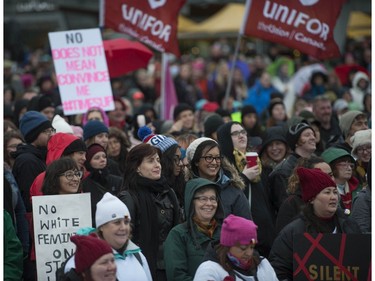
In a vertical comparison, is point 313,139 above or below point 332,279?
above

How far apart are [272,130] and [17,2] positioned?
26560 mm

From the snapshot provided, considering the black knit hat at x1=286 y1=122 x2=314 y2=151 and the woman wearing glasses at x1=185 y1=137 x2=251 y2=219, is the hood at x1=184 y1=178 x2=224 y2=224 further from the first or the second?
the black knit hat at x1=286 y1=122 x2=314 y2=151

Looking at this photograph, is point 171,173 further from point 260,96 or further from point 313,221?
point 260,96

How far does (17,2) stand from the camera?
3653cm

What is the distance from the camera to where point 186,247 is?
24.7 feet

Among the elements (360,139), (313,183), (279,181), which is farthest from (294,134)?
(313,183)

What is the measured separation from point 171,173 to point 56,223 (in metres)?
1.45

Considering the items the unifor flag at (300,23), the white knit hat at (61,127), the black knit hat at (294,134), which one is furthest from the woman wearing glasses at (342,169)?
the unifor flag at (300,23)

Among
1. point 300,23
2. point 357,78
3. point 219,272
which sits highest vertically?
point 300,23

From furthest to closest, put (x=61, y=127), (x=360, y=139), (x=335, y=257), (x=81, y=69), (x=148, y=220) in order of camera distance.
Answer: (x=81, y=69)
(x=61, y=127)
(x=360, y=139)
(x=148, y=220)
(x=335, y=257)

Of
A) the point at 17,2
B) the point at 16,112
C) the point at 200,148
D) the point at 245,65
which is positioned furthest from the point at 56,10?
the point at 200,148

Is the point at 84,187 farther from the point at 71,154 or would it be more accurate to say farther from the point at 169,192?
the point at 169,192

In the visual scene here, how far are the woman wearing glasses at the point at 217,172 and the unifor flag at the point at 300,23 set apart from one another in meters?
5.73

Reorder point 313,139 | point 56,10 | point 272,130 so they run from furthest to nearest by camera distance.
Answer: point 56,10, point 272,130, point 313,139
